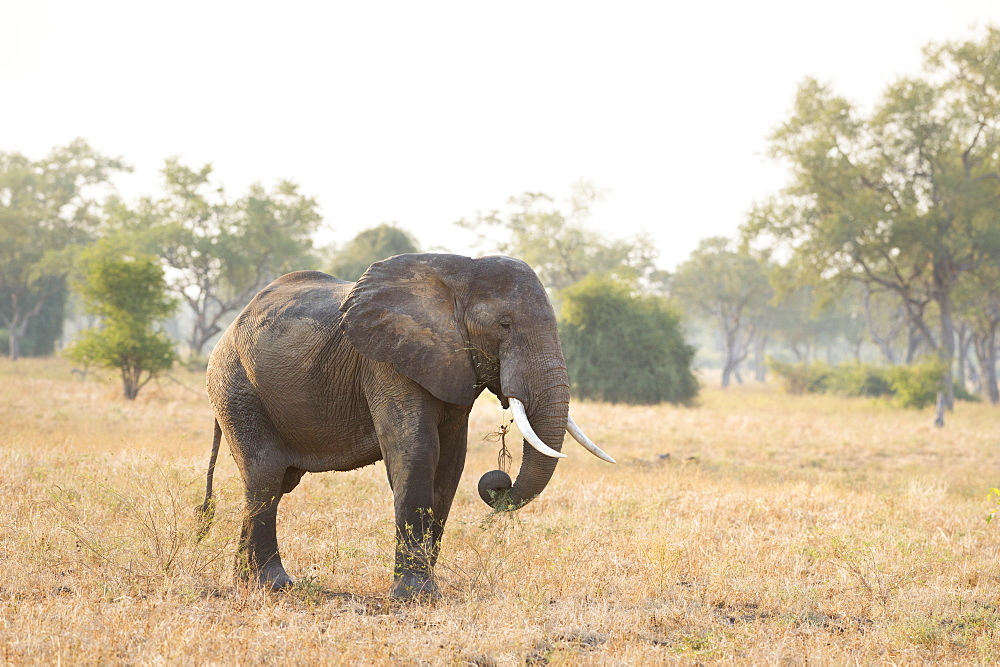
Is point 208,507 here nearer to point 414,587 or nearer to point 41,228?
point 414,587

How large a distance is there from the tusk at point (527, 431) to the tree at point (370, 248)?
1489 inches

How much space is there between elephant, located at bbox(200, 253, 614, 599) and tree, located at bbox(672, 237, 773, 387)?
2000 inches

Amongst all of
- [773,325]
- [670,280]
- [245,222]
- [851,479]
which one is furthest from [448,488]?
[773,325]

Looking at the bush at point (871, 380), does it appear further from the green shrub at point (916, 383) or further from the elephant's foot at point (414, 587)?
the elephant's foot at point (414, 587)

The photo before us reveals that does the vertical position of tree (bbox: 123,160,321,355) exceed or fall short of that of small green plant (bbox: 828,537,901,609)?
it exceeds it

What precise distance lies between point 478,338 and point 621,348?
28378 millimetres

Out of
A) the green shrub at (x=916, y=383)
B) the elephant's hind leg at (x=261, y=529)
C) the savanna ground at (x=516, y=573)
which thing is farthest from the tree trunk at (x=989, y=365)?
the elephant's hind leg at (x=261, y=529)

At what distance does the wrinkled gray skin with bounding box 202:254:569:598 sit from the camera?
579 centimetres

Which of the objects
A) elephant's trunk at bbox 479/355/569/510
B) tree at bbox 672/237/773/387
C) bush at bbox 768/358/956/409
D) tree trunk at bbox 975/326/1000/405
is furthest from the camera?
tree at bbox 672/237/773/387

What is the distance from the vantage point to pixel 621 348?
33906mm

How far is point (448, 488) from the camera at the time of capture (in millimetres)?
6410

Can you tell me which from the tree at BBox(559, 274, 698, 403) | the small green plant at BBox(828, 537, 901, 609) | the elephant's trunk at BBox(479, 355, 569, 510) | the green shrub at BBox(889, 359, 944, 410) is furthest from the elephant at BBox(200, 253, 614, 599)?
the green shrub at BBox(889, 359, 944, 410)


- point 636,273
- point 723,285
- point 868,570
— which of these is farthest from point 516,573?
point 723,285

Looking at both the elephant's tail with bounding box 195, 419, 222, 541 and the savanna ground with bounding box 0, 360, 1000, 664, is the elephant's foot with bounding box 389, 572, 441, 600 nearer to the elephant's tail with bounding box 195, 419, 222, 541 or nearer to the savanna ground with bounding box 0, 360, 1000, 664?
the savanna ground with bounding box 0, 360, 1000, 664
